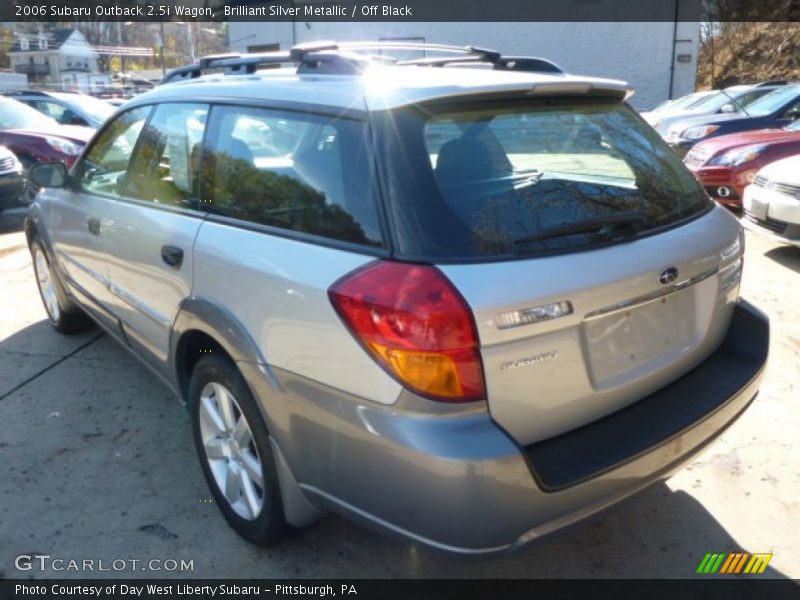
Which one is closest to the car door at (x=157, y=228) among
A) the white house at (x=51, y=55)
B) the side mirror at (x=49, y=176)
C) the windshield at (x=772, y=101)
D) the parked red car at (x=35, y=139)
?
the side mirror at (x=49, y=176)

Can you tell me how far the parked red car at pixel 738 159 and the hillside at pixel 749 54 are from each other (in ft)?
67.3

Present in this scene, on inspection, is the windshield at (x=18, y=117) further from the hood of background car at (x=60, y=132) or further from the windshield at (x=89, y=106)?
the windshield at (x=89, y=106)

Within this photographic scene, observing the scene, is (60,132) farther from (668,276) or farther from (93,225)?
(668,276)

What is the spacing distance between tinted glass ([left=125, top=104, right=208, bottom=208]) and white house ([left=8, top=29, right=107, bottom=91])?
61.6 meters

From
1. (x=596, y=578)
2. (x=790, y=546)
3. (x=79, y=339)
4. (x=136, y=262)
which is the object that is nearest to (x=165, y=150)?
(x=136, y=262)

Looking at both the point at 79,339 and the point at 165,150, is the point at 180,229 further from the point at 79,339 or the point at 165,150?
the point at 79,339

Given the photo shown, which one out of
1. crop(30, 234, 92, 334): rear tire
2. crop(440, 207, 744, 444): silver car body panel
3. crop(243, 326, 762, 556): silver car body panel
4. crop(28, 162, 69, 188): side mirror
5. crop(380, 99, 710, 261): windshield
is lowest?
crop(30, 234, 92, 334): rear tire

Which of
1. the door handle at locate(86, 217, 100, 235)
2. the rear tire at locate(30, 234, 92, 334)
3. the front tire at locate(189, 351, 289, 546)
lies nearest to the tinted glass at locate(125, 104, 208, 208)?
the door handle at locate(86, 217, 100, 235)

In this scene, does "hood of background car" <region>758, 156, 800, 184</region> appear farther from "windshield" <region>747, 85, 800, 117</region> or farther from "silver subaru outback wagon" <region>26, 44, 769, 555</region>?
"windshield" <region>747, 85, 800, 117</region>

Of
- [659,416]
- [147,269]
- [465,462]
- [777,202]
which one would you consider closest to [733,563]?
[659,416]

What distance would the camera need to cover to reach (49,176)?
13.3ft

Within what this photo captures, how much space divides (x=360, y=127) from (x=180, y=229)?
3.40 feet

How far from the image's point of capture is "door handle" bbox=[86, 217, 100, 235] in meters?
3.66

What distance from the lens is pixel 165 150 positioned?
327 cm
